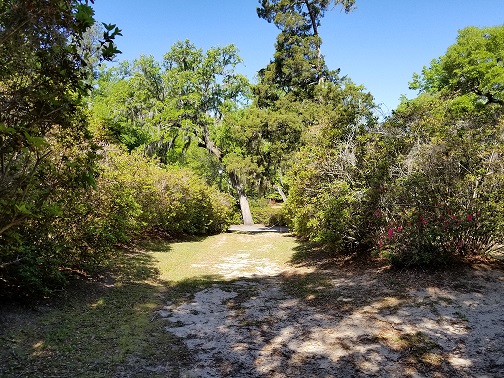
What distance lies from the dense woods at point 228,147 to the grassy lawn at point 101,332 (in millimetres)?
553

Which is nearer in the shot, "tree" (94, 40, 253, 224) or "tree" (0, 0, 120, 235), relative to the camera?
"tree" (0, 0, 120, 235)

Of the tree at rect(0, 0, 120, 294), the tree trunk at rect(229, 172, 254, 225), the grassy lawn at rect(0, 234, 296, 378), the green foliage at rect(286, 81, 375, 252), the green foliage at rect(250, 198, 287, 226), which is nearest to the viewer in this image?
the tree at rect(0, 0, 120, 294)

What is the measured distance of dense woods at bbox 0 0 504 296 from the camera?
2.68m

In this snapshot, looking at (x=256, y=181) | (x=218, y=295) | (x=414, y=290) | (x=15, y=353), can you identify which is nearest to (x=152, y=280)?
(x=218, y=295)

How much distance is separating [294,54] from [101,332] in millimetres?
20379

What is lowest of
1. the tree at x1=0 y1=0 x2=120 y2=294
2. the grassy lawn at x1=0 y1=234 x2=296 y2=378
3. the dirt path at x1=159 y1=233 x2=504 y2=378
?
the dirt path at x1=159 y1=233 x2=504 y2=378

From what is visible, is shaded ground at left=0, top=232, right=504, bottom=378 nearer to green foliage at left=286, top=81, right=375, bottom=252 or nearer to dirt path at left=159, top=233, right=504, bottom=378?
dirt path at left=159, top=233, right=504, bottom=378

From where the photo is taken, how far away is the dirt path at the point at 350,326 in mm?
4094

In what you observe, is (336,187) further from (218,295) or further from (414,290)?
(218,295)

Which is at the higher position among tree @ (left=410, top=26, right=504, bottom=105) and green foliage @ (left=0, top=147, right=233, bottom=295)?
tree @ (left=410, top=26, right=504, bottom=105)

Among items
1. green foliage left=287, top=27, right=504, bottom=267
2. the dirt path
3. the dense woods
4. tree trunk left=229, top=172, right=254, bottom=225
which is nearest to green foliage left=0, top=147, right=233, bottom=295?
the dense woods

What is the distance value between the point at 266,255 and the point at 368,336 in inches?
335

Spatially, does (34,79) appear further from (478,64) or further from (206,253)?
(478,64)

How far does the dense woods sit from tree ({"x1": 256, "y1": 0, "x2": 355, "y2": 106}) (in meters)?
0.09
